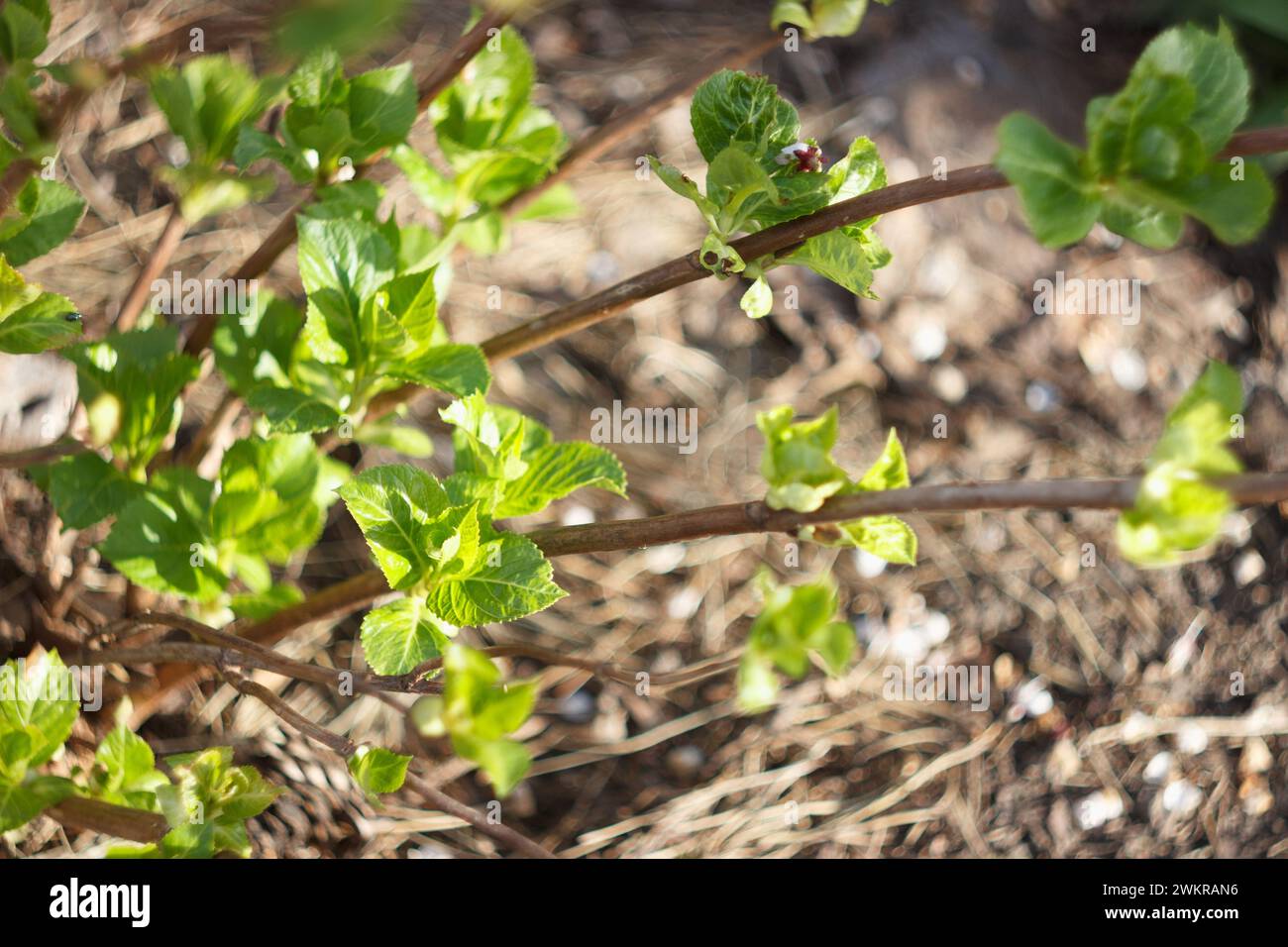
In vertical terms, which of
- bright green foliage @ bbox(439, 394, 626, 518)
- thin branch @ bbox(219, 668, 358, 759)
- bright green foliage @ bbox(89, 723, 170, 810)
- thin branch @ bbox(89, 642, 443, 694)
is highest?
bright green foliage @ bbox(439, 394, 626, 518)

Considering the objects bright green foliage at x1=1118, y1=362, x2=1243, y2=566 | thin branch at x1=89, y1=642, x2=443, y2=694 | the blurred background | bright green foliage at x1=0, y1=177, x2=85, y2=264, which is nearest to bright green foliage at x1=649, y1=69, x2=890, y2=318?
bright green foliage at x1=1118, y1=362, x2=1243, y2=566

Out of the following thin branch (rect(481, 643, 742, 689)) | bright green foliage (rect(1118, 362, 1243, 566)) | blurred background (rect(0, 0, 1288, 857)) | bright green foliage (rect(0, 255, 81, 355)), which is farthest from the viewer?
blurred background (rect(0, 0, 1288, 857))

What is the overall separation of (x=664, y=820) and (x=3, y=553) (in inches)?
32.9

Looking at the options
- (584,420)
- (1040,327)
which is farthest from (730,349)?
(1040,327)

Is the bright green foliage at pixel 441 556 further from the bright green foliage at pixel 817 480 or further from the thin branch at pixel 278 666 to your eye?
the bright green foliage at pixel 817 480

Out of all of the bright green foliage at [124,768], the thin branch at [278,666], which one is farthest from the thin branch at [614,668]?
the bright green foliage at [124,768]

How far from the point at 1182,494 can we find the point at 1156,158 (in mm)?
191

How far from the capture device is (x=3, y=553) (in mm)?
1154

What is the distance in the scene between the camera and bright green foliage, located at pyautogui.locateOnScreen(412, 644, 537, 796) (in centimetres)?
52

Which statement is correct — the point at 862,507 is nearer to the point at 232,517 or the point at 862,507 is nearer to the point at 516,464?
the point at 516,464

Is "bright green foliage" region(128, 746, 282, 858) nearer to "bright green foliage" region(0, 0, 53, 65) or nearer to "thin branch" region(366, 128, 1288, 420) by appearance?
"thin branch" region(366, 128, 1288, 420)

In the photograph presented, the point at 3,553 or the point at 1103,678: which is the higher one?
the point at 3,553

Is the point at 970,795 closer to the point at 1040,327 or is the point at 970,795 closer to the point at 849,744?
Result: the point at 849,744

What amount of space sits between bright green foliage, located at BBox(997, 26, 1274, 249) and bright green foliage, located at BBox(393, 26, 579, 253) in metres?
0.50
